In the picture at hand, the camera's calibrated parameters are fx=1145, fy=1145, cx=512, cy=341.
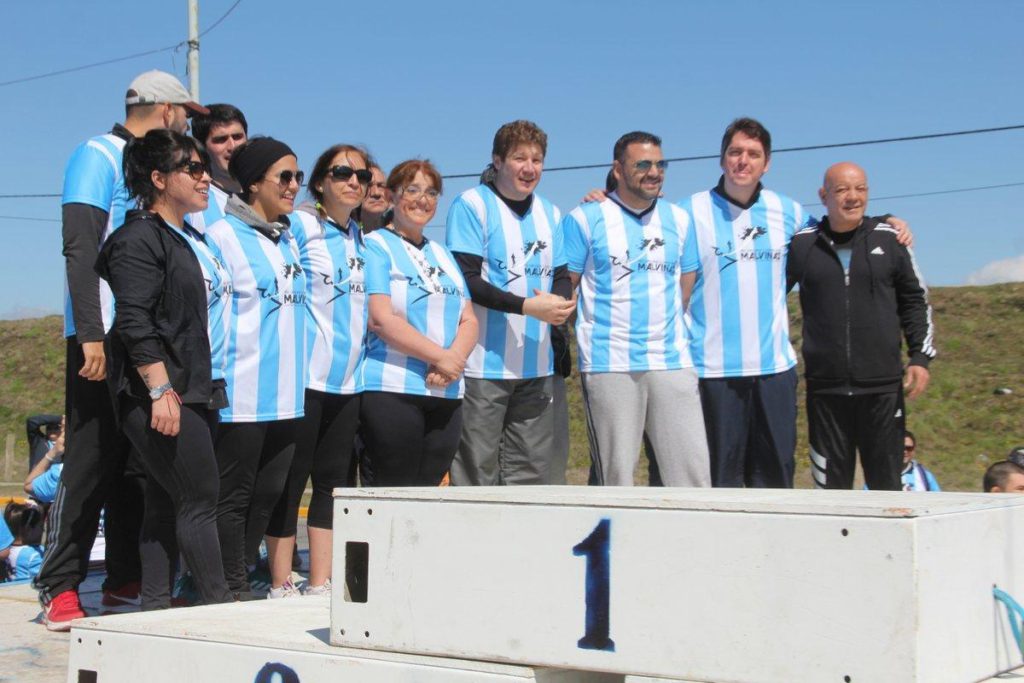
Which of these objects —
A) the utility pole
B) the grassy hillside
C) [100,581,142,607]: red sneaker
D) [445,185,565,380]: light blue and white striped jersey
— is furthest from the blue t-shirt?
the utility pole

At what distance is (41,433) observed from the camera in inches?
500

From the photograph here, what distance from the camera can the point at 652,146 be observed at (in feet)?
17.9

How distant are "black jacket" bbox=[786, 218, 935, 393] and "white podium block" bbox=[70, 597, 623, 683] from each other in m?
2.92

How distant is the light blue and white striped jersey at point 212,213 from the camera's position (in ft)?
15.8

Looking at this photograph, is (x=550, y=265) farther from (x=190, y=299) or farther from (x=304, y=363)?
(x=190, y=299)

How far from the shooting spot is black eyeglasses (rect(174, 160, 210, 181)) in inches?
164

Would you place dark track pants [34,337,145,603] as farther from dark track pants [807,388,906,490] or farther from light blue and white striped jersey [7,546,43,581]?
light blue and white striped jersey [7,546,43,581]

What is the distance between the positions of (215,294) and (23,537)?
4.66m

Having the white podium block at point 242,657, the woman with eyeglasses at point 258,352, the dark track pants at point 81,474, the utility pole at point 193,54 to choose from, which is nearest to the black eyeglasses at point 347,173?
the woman with eyeglasses at point 258,352

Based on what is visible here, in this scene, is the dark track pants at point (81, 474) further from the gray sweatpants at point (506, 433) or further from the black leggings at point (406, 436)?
the gray sweatpants at point (506, 433)

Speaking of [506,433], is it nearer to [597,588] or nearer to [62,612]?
[62,612]

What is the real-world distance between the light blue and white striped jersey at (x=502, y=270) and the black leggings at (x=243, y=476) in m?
1.08

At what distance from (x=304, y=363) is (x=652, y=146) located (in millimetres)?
1986

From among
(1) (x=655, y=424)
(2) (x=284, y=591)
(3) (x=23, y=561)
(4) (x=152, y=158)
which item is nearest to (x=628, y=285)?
(1) (x=655, y=424)
